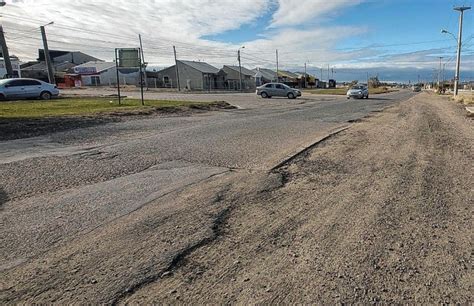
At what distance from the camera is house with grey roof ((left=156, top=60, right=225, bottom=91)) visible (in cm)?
7012

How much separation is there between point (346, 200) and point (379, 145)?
4580 mm

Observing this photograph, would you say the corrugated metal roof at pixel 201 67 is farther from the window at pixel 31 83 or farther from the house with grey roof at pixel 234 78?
the window at pixel 31 83

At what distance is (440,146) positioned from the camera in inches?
334

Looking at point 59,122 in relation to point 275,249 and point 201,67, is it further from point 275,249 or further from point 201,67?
point 201,67

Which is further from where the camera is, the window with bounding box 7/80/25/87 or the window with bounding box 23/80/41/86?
the window with bounding box 23/80/41/86

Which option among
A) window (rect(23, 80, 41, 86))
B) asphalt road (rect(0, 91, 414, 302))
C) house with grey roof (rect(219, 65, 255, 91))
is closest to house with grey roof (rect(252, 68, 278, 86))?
house with grey roof (rect(219, 65, 255, 91))

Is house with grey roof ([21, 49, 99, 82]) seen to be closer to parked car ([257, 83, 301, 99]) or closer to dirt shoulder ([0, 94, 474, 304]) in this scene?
parked car ([257, 83, 301, 99])

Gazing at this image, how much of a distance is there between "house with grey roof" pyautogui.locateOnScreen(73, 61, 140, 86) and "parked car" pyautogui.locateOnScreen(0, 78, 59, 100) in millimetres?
46937

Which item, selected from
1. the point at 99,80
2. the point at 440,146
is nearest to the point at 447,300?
the point at 440,146

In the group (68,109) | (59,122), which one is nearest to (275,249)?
(59,122)

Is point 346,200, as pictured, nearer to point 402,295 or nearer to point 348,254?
point 348,254

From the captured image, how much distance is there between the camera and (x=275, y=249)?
3.21 meters

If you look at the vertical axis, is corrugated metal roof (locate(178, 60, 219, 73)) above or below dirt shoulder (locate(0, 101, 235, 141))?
above

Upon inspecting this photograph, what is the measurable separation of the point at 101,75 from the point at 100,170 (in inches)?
2922
